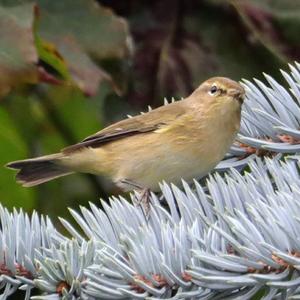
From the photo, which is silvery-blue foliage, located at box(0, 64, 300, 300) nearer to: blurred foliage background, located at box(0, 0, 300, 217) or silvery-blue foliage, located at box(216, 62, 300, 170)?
silvery-blue foliage, located at box(216, 62, 300, 170)

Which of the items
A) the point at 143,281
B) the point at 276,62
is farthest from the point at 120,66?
the point at 143,281

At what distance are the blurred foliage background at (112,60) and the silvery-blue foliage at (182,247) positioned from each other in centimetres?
95

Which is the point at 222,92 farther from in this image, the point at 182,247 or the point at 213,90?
the point at 182,247

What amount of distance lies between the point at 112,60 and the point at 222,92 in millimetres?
648

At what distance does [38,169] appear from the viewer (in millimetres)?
2166

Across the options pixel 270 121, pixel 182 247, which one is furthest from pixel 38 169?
pixel 182 247

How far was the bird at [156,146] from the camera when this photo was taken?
1.99 meters

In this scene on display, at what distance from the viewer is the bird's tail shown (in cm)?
212

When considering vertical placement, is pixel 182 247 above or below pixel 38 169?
below

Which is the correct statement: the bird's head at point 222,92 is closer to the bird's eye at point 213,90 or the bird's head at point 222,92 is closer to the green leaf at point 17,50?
the bird's eye at point 213,90

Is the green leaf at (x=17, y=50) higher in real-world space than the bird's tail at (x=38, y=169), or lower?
higher

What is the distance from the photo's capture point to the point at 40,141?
2762 millimetres

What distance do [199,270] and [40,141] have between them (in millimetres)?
1695

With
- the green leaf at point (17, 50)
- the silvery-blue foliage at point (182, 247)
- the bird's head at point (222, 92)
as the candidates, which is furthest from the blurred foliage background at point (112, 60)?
the silvery-blue foliage at point (182, 247)
